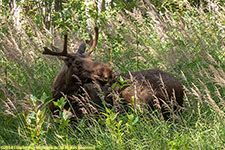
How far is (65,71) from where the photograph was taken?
5.02 metres

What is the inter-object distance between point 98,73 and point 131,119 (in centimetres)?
153

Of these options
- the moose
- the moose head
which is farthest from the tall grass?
the moose head

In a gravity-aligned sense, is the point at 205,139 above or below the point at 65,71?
below

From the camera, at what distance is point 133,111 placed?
4266mm

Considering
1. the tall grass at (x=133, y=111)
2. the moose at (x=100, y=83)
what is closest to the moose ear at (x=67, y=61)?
the moose at (x=100, y=83)

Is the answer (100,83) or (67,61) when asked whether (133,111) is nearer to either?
(100,83)

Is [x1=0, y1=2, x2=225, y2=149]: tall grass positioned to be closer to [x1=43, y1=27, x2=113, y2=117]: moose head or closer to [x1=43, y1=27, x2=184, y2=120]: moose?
[x1=43, y1=27, x2=184, y2=120]: moose

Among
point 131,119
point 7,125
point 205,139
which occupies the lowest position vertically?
point 7,125

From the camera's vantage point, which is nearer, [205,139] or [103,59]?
[205,139]

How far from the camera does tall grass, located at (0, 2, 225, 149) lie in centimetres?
326

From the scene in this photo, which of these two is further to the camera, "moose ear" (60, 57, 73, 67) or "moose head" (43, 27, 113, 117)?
"moose ear" (60, 57, 73, 67)

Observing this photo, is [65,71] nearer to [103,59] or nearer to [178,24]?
[103,59]

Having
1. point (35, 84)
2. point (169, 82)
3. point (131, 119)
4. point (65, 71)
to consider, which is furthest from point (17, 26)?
point (131, 119)

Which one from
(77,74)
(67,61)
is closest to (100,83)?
(77,74)
